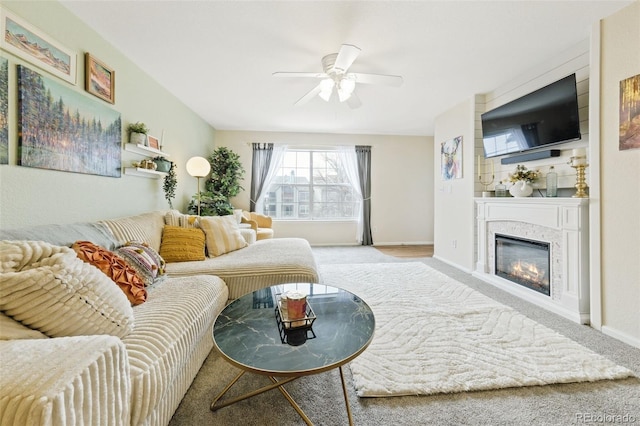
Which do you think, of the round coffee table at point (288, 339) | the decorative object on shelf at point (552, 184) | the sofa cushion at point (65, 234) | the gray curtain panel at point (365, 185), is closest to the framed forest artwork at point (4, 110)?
the sofa cushion at point (65, 234)

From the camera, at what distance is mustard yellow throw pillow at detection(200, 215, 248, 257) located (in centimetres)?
→ 250

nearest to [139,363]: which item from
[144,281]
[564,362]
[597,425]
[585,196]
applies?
[144,281]

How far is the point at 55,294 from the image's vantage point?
2.97 feet

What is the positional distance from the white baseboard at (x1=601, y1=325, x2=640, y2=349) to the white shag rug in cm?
40

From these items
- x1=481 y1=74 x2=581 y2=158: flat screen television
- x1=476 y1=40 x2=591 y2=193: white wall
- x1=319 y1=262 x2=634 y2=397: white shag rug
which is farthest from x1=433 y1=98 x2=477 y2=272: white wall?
x1=319 y1=262 x2=634 y2=397: white shag rug

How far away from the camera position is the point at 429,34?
2.14 metres

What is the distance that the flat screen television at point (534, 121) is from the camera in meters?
2.30

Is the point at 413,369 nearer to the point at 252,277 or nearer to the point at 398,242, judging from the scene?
the point at 252,277

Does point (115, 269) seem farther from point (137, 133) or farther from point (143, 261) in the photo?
point (137, 133)

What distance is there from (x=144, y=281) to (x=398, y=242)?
4979 mm

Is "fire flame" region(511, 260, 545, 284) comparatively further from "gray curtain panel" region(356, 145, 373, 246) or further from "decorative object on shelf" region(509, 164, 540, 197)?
"gray curtain panel" region(356, 145, 373, 246)

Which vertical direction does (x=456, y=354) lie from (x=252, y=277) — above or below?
below

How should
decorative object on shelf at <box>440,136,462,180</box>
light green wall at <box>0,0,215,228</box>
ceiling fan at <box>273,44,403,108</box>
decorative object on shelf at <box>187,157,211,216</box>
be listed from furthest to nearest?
1. decorative object on shelf at <box>440,136,462,180</box>
2. decorative object on shelf at <box>187,157,211,216</box>
3. ceiling fan at <box>273,44,403,108</box>
4. light green wall at <box>0,0,215,228</box>

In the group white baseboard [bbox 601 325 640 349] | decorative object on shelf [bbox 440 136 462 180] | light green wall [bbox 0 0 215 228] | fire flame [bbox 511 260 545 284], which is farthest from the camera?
decorative object on shelf [bbox 440 136 462 180]
